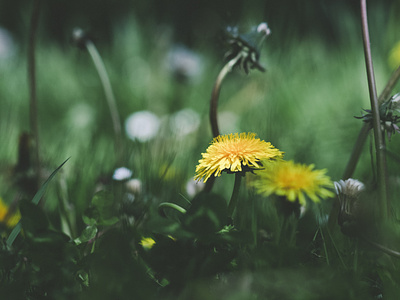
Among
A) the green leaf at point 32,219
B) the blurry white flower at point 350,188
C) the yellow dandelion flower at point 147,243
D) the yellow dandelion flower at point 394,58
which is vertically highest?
the yellow dandelion flower at point 394,58

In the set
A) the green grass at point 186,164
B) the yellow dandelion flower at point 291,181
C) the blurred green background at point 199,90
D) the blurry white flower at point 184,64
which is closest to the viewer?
the green grass at point 186,164

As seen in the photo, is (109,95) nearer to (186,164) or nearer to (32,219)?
(186,164)

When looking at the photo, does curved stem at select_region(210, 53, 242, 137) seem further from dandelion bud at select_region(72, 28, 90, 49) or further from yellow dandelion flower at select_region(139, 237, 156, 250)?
dandelion bud at select_region(72, 28, 90, 49)

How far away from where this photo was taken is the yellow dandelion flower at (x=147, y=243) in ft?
1.48

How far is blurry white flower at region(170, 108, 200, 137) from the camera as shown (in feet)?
4.25

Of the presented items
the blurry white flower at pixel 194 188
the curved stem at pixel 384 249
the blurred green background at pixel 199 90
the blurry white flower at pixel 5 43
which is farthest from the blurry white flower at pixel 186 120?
the blurry white flower at pixel 5 43

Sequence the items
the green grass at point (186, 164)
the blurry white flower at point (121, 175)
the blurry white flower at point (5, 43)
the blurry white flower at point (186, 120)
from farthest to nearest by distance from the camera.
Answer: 1. the blurry white flower at point (5, 43)
2. the blurry white flower at point (186, 120)
3. the blurry white flower at point (121, 175)
4. the green grass at point (186, 164)

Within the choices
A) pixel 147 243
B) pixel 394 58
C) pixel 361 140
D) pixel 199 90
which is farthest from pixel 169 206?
pixel 199 90

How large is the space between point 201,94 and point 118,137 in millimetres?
897

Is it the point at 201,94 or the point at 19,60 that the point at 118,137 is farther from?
the point at 19,60

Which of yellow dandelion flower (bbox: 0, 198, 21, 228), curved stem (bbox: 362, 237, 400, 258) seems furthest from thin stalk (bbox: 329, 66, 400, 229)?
yellow dandelion flower (bbox: 0, 198, 21, 228)

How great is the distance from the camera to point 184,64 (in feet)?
6.45

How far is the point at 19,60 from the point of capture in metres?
1.99

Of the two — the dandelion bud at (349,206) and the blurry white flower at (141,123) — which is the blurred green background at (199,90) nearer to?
the blurry white flower at (141,123)
